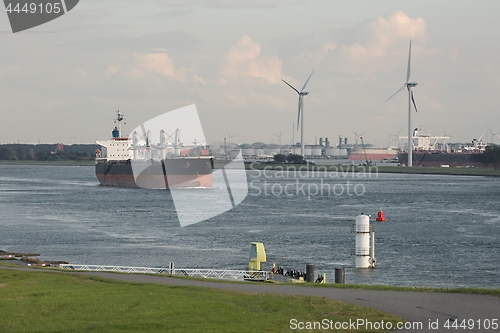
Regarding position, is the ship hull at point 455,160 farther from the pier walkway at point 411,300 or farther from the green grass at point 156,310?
the green grass at point 156,310

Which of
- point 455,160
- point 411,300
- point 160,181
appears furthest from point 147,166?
point 455,160

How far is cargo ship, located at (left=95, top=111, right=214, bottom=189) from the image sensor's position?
98.6 metres

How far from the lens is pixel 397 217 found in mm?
60781

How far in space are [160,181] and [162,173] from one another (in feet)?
10.5

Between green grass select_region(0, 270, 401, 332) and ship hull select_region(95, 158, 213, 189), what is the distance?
79.7m

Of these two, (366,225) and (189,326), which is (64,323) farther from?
(366,225)

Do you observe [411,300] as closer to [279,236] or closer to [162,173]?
[279,236]

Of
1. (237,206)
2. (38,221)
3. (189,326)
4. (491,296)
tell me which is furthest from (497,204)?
(189,326)

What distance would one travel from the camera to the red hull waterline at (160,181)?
10012 centimetres

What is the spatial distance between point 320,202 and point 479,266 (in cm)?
4736

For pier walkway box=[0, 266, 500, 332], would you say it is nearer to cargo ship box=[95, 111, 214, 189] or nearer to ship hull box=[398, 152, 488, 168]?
cargo ship box=[95, 111, 214, 189]

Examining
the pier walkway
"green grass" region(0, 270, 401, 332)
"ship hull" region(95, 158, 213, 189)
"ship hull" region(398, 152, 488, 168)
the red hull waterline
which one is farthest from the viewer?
"ship hull" region(398, 152, 488, 168)

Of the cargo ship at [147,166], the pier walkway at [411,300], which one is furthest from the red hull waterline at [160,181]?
the pier walkway at [411,300]

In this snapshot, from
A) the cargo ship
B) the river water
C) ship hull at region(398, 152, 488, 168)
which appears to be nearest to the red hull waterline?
the cargo ship
